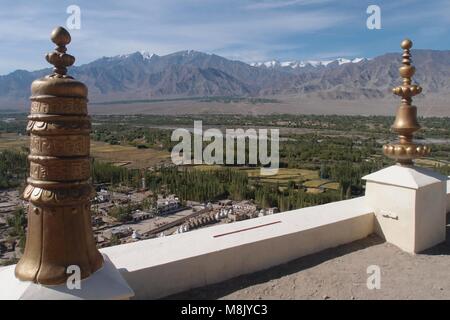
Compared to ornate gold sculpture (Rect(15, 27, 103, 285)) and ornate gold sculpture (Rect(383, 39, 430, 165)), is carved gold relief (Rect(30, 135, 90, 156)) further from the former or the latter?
ornate gold sculpture (Rect(383, 39, 430, 165))

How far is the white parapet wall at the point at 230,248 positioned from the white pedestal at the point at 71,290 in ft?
1.75

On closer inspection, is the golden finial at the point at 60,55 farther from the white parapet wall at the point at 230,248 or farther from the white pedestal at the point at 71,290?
the white parapet wall at the point at 230,248

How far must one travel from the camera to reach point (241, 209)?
27.4 meters

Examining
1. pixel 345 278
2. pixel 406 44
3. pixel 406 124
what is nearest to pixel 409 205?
pixel 406 124

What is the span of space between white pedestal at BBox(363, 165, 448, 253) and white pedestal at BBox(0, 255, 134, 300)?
283 centimetres

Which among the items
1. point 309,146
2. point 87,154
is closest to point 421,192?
point 87,154

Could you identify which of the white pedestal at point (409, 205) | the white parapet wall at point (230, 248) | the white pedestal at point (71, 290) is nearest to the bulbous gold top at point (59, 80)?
the white pedestal at point (71, 290)

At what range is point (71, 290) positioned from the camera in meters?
2.00

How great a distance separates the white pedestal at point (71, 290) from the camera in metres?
1.94

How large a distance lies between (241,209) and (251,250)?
24.2 meters

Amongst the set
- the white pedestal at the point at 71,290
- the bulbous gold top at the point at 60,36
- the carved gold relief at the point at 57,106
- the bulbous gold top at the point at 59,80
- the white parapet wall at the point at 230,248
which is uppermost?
the bulbous gold top at the point at 60,36

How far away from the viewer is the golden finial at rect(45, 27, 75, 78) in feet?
6.47

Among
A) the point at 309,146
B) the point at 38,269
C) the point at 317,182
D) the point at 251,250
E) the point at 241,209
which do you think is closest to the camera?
the point at 38,269
